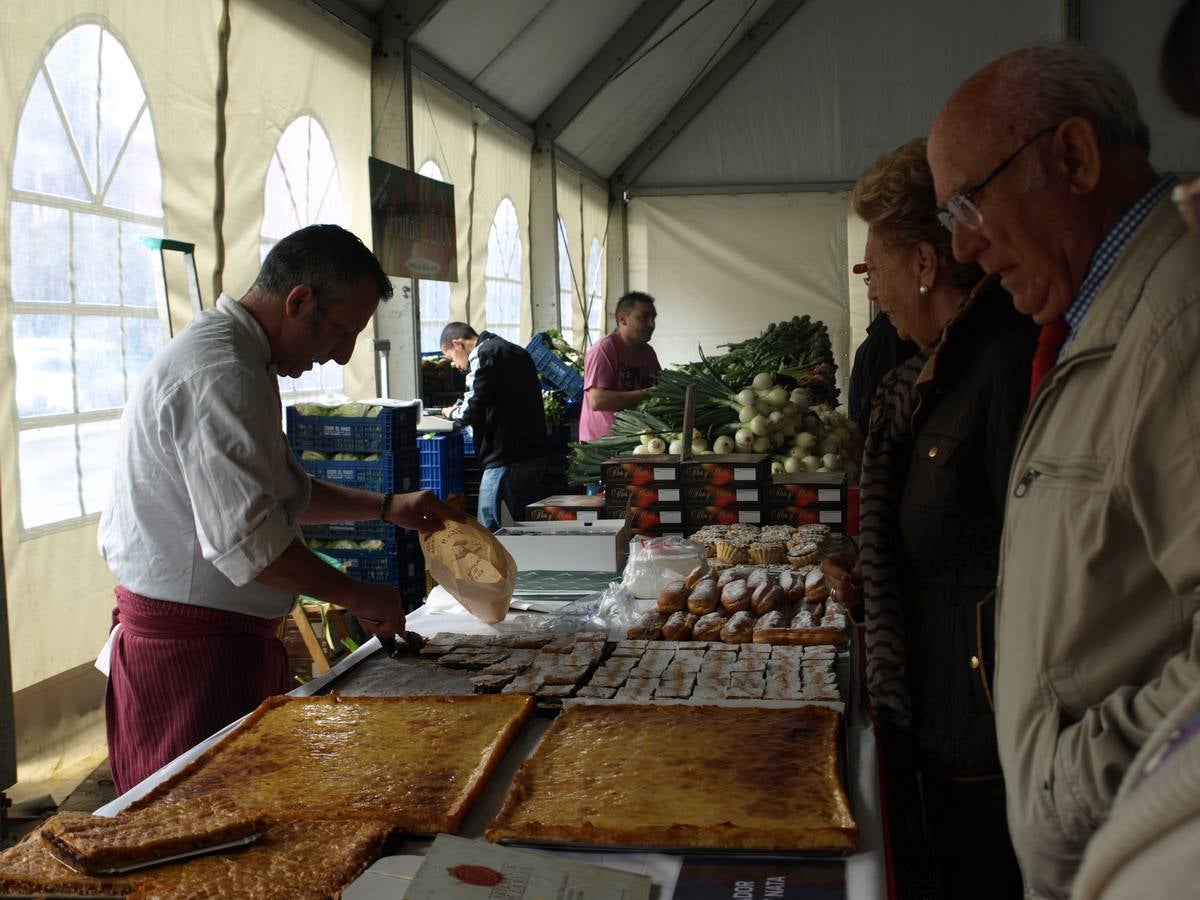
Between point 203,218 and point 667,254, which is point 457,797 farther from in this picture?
point 667,254

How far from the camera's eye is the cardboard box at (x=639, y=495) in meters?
4.20

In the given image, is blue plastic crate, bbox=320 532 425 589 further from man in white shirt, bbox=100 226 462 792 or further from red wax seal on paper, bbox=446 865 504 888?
red wax seal on paper, bbox=446 865 504 888

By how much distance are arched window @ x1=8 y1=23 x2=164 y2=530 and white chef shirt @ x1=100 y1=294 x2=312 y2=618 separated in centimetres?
169

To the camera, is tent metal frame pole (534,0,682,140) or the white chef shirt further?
tent metal frame pole (534,0,682,140)

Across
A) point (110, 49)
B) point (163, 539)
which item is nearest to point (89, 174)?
point (110, 49)

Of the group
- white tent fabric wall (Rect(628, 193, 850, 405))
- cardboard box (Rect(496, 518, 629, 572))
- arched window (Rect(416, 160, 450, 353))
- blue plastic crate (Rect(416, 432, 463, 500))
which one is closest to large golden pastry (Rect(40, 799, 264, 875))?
cardboard box (Rect(496, 518, 629, 572))

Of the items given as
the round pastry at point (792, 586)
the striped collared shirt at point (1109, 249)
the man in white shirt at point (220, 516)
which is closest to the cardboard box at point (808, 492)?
the round pastry at point (792, 586)

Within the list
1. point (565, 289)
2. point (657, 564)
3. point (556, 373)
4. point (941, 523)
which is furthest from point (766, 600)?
point (565, 289)

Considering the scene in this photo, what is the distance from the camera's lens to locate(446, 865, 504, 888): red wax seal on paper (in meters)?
1.34

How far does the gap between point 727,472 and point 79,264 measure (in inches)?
102

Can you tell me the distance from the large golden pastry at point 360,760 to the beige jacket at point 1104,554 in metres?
0.86

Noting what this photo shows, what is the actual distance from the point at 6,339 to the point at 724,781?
3187 mm

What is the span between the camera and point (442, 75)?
7.84m

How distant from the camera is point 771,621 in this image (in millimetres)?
2652
